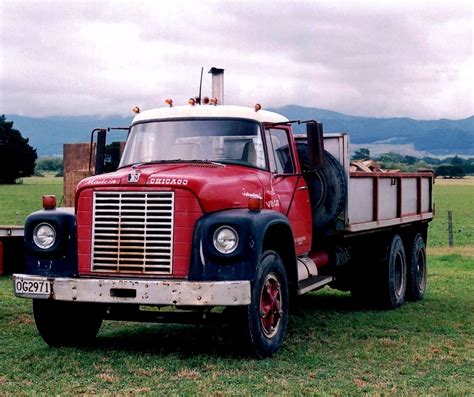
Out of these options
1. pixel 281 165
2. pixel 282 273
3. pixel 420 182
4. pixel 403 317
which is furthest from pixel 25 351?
pixel 420 182

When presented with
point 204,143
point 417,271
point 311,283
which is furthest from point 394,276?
point 204,143

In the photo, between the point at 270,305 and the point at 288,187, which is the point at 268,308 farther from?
the point at 288,187

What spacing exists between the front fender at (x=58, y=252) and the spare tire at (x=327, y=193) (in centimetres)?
321

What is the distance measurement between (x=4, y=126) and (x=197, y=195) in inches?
3250

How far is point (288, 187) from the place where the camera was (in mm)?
9383

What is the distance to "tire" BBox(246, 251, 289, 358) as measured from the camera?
26.1 feet

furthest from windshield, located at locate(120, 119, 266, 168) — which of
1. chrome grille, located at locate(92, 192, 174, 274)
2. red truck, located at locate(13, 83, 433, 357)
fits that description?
chrome grille, located at locate(92, 192, 174, 274)

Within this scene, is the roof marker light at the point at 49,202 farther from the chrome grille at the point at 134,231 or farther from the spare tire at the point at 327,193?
the spare tire at the point at 327,193

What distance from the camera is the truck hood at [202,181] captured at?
26.0 feet

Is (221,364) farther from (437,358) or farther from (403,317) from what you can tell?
(403,317)

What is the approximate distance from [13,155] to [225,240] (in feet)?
253

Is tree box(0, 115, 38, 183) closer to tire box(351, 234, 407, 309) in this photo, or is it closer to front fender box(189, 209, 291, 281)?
tire box(351, 234, 407, 309)

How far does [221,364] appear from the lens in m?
7.78

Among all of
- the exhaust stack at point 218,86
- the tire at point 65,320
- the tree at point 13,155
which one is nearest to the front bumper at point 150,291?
the tire at point 65,320
